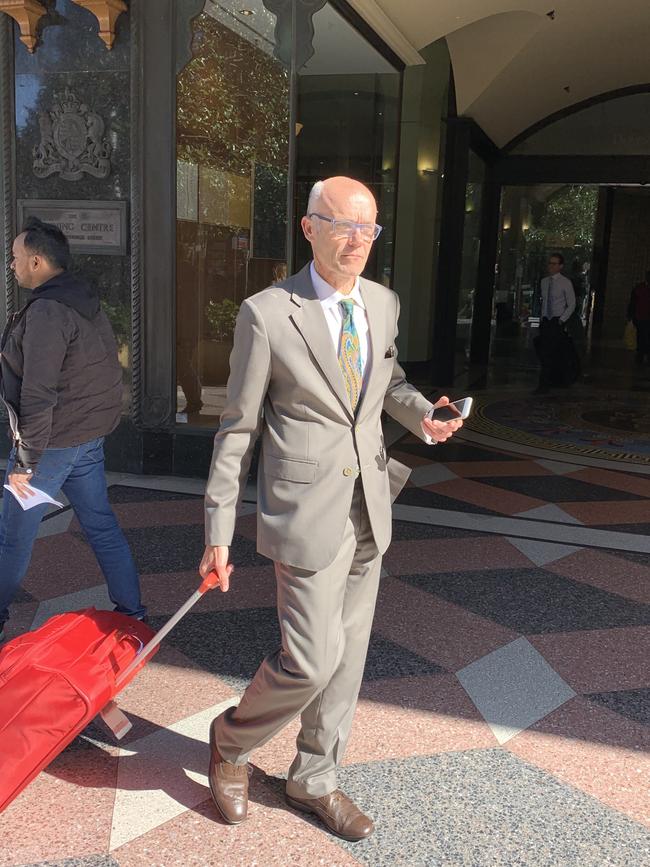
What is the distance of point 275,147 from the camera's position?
21.8 feet

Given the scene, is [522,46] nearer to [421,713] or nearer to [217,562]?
[421,713]

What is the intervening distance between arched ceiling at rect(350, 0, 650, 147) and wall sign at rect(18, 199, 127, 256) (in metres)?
2.89

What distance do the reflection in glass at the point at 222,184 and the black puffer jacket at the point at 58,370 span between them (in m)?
3.20

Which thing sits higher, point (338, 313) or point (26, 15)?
point (26, 15)

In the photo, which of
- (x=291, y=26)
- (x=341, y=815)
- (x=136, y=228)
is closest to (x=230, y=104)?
(x=291, y=26)

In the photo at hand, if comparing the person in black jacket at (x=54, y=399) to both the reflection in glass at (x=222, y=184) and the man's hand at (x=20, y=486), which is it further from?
the reflection in glass at (x=222, y=184)

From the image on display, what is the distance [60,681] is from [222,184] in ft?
16.5

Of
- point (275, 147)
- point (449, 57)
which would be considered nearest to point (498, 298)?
point (449, 57)

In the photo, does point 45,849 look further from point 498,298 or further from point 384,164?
point 498,298

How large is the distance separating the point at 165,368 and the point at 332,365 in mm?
4635

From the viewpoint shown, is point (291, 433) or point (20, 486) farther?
point (20, 486)

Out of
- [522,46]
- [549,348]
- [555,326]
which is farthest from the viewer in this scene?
[549,348]

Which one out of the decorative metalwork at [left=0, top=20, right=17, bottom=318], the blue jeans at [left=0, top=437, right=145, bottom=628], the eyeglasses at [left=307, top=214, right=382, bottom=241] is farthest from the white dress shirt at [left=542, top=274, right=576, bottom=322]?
the eyeglasses at [left=307, top=214, right=382, bottom=241]

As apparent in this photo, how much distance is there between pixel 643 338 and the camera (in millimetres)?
17719
